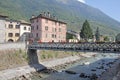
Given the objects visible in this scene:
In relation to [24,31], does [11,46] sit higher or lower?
lower

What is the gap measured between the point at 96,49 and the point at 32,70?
58.4 ft

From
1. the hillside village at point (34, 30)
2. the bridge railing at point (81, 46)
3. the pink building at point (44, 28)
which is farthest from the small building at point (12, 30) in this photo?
the bridge railing at point (81, 46)

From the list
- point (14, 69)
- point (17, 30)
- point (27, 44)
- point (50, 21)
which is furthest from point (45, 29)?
point (14, 69)

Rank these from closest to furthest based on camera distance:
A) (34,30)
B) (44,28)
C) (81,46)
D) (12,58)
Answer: (81,46) → (12,58) → (44,28) → (34,30)

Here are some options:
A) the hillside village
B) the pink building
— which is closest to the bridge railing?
the hillside village

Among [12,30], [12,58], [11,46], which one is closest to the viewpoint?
[12,58]

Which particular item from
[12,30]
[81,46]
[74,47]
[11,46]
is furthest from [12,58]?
[12,30]

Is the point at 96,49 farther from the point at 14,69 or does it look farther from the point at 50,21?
the point at 50,21

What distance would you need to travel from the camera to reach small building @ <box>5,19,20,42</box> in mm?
80312

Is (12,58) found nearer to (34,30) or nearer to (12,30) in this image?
(12,30)

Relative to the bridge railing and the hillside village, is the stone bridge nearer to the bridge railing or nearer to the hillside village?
the bridge railing

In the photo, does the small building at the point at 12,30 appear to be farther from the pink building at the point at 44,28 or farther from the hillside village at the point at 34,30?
the pink building at the point at 44,28

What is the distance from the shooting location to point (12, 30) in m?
82.1

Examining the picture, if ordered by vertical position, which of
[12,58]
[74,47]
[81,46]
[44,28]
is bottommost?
[12,58]
